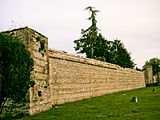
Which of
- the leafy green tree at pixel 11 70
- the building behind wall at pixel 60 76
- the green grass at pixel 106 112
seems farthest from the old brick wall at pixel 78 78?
the leafy green tree at pixel 11 70

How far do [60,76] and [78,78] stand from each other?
7.60 ft

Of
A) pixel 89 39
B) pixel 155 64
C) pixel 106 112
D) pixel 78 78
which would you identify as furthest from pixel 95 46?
pixel 155 64

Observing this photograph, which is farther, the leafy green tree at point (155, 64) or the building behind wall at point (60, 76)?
the leafy green tree at point (155, 64)

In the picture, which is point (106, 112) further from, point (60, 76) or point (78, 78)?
point (78, 78)

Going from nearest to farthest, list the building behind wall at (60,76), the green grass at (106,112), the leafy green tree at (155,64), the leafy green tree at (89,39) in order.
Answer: the green grass at (106,112)
the building behind wall at (60,76)
the leafy green tree at (89,39)
the leafy green tree at (155,64)

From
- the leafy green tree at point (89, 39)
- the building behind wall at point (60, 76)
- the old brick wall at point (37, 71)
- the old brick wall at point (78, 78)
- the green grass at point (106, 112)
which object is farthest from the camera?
the leafy green tree at point (89, 39)

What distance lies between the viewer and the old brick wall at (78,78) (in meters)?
11.3

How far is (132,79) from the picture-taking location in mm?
26812

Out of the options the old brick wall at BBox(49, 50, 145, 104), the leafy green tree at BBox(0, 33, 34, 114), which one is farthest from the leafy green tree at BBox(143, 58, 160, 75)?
the leafy green tree at BBox(0, 33, 34, 114)

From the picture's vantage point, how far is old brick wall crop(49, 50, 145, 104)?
11305mm

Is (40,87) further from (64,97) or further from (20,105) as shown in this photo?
(64,97)

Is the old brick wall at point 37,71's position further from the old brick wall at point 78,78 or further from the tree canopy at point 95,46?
the tree canopy at point 95,46

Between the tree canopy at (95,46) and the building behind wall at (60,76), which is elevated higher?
the tree canopy at (95,46)

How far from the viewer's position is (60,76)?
11.8 m
